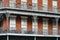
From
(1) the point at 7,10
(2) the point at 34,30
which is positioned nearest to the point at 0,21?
(1) the point at 7,10

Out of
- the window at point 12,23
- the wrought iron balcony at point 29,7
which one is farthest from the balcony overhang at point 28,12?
the window at point 12,23

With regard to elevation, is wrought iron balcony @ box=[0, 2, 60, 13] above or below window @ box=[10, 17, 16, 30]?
above

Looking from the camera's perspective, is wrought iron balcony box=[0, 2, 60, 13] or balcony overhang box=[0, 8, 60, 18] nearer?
balcony overhang box=[0, 8, 60, 18]

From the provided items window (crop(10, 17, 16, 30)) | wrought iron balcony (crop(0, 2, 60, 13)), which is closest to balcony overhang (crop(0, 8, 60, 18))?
wrought iron balcony (crop(0, 2, 60, 13))

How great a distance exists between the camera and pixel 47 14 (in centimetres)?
3534

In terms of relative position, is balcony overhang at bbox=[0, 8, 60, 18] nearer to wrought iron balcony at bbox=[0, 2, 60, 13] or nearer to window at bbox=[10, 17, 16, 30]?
wrought iron balcony at bbox=[0, 2, 60, 13]

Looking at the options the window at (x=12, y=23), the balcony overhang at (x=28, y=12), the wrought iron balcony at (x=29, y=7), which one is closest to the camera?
the balcony overhang at (x=28, y=12)

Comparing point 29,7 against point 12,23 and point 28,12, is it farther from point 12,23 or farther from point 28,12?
point 12,23

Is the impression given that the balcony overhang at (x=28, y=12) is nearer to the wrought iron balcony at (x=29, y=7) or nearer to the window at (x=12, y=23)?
the wrought iron balcony at (x=29, y=7)

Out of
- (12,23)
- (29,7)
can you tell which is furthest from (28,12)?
(12,23)

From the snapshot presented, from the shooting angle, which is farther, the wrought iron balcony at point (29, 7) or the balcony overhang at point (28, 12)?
the wrought iron balcony at point (29, 7)

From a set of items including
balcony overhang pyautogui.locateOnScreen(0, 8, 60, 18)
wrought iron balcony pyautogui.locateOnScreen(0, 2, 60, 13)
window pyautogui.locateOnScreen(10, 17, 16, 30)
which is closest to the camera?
balcony overhang pyautogui.locateOnScreen(0, 8, 60, 18)

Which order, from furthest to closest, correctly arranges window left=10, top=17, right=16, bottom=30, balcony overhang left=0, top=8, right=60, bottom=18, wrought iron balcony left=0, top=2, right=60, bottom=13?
1. window left=10, top=17, right=16, bottom=30
2. wrought iron balcony left=0, top=2, right=60, bottom=13
3. balcony overhang left=0, top=8, right=60, bottom=18

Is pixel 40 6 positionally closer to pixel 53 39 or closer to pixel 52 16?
pixel 52 16
